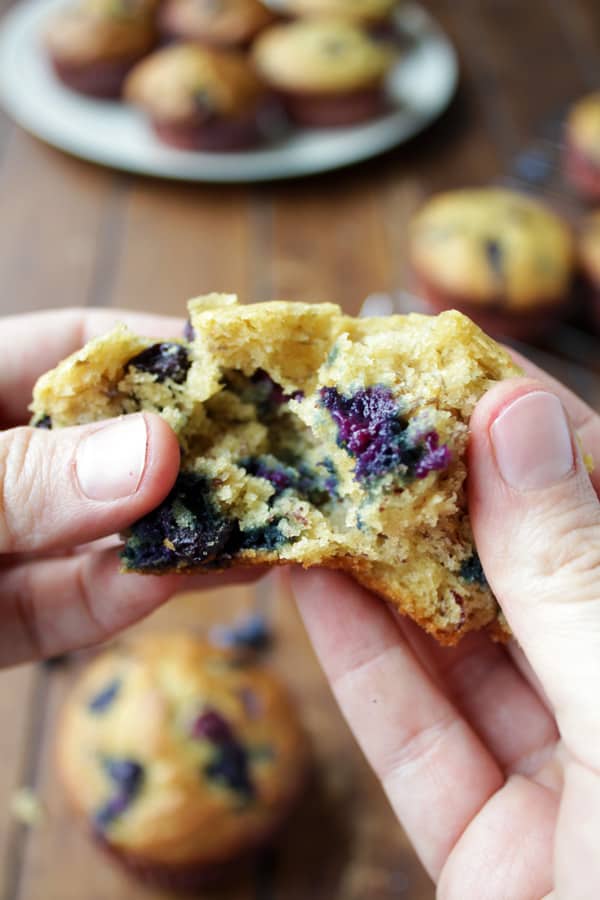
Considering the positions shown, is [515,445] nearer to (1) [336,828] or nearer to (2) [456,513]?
(2) [456,513]

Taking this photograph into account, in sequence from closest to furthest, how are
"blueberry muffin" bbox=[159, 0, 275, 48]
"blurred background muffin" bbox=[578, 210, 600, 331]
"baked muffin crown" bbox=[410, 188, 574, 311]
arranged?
"baked muffin crown" bbox=[410, 188, 574, 311] → "blurred background muffin" bbox=[578, 210, 600, 331] → "blueberry muffin" bbox=[159, 0, 275, 48]

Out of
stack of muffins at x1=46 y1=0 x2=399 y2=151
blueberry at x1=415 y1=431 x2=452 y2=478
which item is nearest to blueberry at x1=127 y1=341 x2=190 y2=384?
blueberry at x1=415 y1=431 x2=452 y2=478

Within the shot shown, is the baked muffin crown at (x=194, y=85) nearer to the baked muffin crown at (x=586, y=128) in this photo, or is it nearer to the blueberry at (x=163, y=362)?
the baked muffin crown at (x=586, y=128)

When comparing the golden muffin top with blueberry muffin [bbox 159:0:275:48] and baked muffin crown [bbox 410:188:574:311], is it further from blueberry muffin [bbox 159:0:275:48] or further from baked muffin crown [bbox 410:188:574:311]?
blueberry muffin [bbox 159:0:275:48]

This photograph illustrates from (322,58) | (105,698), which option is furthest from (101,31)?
(105,698)

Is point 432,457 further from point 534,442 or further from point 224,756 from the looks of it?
point 224,756

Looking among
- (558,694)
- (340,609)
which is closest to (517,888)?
(558,694)

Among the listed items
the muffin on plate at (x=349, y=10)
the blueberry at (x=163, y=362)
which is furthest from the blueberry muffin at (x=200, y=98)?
the blueberry at (x=163, y=362)
